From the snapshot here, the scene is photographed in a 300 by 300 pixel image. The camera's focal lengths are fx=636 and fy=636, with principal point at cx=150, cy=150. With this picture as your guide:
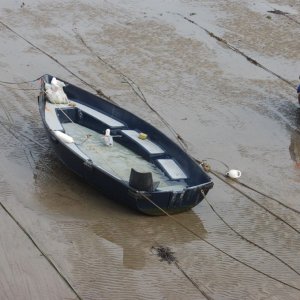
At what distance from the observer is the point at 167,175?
35.3ft

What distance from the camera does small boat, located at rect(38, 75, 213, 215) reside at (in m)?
9.91

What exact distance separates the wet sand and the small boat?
0.46m

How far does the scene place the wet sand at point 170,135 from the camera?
9008 millimetres

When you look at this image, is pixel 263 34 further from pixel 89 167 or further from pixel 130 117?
pixel 89 167

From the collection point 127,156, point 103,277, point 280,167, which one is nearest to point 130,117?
point 127,156

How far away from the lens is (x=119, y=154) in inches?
450

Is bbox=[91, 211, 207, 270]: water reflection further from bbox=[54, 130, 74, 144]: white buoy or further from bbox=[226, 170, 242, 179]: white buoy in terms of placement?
bbox=[54, 130, 74, 144]: white buoy

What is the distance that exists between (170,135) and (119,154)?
2.06m

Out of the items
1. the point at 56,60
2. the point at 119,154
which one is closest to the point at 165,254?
the point at 119,154

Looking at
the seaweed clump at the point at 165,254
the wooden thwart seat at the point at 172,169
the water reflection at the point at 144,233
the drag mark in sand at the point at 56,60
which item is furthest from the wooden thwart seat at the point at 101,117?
the seaweed clump at the point at 165,254

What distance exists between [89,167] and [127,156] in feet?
4.18

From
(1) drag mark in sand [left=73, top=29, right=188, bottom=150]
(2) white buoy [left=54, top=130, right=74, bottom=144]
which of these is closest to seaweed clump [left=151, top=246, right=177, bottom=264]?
(2) white buoy [left=54, top=130, right=74, bottom=144]

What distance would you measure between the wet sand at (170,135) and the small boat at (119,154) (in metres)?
0.46

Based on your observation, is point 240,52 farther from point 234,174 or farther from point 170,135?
point 234,174
